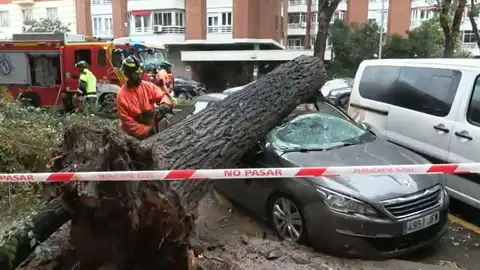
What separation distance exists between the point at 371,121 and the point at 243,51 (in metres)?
29.3

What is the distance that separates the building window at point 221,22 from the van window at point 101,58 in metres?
24.5

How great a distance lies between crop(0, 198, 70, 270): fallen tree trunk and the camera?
2932mm

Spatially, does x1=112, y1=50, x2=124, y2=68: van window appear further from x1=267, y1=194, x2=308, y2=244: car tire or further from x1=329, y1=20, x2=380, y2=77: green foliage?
x1=329, y1=20, x2=380, y2=77: green foliage

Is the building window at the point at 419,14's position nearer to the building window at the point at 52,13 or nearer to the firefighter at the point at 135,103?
the building window at the point at 52,13

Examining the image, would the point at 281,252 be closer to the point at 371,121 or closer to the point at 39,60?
the point at 371,121

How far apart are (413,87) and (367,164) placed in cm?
192

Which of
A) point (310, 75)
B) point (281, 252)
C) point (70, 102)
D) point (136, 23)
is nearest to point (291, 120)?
point (310, 75)

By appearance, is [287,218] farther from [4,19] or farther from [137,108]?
[4,19]

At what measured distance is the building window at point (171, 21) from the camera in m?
37.7

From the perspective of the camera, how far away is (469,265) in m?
3.90

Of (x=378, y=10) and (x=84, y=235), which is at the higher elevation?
(x=378, y=10)

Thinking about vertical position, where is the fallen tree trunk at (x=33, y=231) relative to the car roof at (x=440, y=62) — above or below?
below

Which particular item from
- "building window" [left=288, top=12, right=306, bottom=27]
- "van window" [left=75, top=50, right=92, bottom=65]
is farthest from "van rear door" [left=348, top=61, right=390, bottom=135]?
"building window" [left=288, top=12, right=306, bottom=27]

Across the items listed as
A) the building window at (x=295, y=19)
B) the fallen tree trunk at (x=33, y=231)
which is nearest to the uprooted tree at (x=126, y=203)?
the fallen tree trunk at (x=33, y=231)
